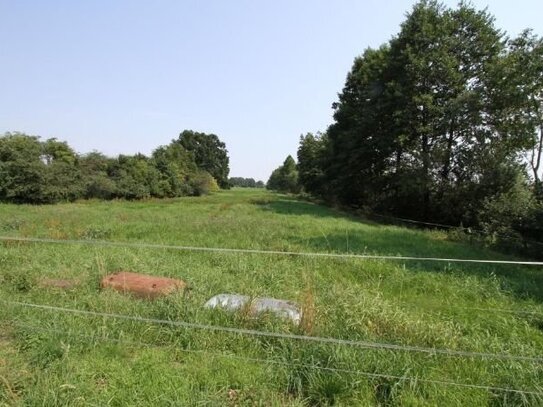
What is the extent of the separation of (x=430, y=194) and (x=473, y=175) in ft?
8.69

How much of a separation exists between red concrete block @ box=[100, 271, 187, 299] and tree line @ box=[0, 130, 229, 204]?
94.9ft

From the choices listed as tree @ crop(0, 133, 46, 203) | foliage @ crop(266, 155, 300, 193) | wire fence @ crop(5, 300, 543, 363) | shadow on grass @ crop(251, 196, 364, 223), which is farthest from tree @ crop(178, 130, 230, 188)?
wire fence @ crop(5, 300, 543, 363)

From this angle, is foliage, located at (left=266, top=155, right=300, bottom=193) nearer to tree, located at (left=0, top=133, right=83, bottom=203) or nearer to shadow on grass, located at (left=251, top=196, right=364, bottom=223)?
shadow on grass, located at (left=251, top=196, right=364, bottom=223)

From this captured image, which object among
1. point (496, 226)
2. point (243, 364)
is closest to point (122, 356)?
point (243, 364)

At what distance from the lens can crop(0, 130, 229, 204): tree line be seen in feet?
99.1

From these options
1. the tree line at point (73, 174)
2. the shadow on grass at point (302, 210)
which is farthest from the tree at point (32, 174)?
the shadow on grass at point (302, 210)

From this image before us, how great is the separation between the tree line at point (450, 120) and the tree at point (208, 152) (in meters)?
63.2

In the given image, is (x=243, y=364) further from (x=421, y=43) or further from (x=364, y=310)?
(x=421, y=43)

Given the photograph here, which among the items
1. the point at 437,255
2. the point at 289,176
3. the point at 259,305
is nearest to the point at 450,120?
the point at 437,255

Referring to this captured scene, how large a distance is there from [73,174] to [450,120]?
2989 centimetres

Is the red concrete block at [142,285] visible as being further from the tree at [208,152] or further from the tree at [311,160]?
the tree at [208,152]

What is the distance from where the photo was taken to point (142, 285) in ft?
19.0

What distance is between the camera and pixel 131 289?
573cm

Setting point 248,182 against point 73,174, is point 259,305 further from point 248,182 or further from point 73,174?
point 248,182
